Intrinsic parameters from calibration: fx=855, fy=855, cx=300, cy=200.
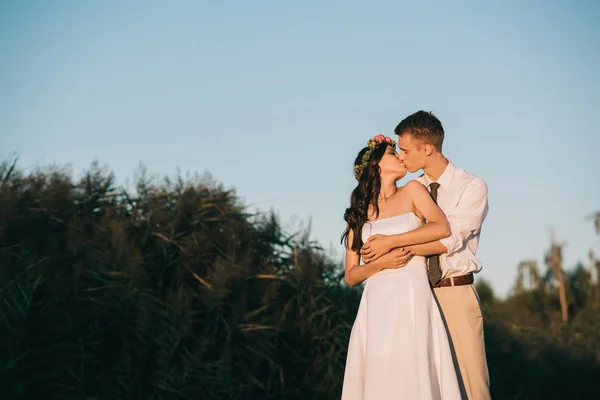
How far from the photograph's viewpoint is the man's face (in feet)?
19.3

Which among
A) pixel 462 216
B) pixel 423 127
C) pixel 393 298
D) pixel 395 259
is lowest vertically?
pixel 393 298

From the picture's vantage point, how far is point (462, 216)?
5602mm

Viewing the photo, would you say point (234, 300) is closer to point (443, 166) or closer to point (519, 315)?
point (443, 166)

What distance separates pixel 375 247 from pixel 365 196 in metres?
0.44

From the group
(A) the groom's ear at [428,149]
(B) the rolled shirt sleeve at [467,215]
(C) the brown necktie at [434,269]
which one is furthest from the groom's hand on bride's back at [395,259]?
(A) the groom's ear at [428,149]

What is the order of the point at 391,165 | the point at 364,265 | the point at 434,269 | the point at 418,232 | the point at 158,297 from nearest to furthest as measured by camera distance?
the point at 418,232, the point at 434,269, the point at 364,265, the point at 391,165, the point at 158,297

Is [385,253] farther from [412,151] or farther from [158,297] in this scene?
[158,297]

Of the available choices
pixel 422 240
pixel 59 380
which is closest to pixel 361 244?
pixel 422 240

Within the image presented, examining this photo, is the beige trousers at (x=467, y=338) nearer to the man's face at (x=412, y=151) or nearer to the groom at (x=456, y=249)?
the groom at (x=456, y=249)

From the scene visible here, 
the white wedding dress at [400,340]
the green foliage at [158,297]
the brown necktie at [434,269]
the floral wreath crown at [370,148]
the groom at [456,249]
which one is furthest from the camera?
the green foliage at [158,297]

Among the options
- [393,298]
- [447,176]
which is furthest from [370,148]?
[393,298]

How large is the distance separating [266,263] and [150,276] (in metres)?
1.35

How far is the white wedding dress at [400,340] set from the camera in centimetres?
546

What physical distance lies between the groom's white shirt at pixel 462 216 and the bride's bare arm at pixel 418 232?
9 cm
